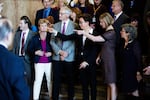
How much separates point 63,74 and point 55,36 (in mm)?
824

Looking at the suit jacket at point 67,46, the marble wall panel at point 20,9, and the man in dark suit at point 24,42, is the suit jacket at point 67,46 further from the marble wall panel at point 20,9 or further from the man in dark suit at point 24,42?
the marble wall panel at point 20,9

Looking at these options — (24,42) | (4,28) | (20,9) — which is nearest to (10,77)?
(4,28)

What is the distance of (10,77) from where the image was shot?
8.55ft

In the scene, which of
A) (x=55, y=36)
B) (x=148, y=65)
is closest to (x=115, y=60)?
(x=148, y=65)

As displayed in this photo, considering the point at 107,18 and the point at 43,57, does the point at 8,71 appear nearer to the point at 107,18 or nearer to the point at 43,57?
the point at 107,18

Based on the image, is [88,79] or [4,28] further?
[88,79]

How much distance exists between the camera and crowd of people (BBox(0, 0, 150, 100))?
4398 mm

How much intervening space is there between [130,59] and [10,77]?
211 centimetres

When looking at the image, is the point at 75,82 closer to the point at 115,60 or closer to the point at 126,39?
the point at 115,60

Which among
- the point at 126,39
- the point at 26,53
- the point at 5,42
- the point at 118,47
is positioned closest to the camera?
the point at 5,42

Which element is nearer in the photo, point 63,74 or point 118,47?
point 118,47

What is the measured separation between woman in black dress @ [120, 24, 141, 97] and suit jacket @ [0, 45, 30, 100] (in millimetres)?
2010

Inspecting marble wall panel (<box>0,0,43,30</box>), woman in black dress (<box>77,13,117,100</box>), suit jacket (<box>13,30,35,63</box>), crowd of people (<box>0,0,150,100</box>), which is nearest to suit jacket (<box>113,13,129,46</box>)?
A: crowd of people (<box>0,0,150,100</box>)

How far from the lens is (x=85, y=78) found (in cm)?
480
